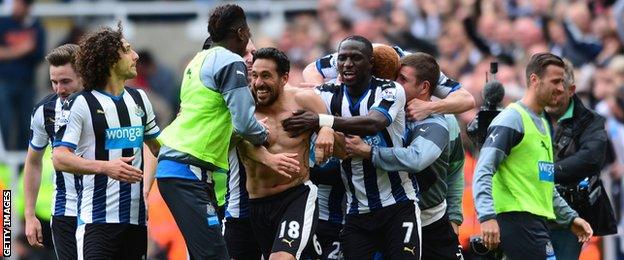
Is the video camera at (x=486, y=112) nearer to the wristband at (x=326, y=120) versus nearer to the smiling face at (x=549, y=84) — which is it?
the smiling face at (x=549, y=84)

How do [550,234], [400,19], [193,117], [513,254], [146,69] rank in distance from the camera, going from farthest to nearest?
1. [146,69]
2. [400,19]
3. [550,234]
4. [513,254]
5. [193,117]

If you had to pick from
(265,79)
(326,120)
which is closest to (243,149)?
(265,79)

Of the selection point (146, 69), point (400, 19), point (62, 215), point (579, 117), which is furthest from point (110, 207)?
point (146, 69)

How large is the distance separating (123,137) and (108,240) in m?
0.74

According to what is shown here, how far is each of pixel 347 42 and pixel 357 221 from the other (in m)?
1.35

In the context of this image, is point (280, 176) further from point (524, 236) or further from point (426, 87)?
point (524, 236)

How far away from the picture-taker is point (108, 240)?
1138cm

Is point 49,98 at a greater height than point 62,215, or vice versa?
point 49,98

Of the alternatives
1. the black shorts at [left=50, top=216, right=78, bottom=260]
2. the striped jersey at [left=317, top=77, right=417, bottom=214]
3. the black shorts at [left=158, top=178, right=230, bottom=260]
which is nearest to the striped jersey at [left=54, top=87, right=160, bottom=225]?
the black shorts at [left=158, top=178, right=230, bottom=260]

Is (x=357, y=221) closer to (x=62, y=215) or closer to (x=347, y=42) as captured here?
(x=347, y=42)

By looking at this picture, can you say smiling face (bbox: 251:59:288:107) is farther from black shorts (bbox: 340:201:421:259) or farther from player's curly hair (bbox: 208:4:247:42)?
black shorts (bbox: 340:201:421:259)

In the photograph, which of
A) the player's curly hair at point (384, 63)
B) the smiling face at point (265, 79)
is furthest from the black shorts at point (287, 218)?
the player's curly hair at point (384, 63)

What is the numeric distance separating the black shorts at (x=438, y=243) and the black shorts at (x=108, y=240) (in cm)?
228

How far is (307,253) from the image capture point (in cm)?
1241
